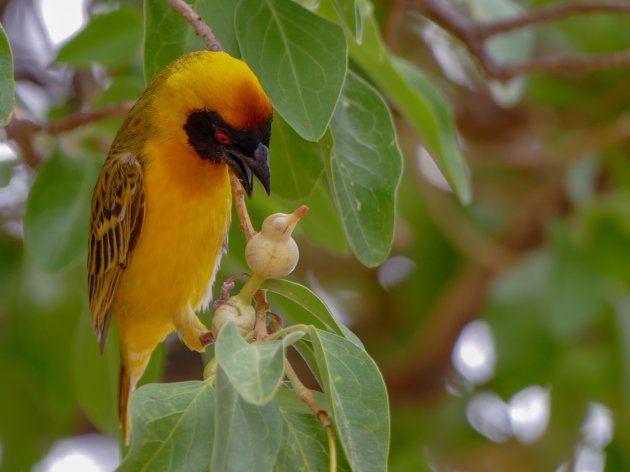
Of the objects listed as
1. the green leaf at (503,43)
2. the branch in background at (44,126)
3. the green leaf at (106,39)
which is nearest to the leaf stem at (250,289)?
the branch in background at (44,126)

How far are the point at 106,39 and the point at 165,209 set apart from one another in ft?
2.37

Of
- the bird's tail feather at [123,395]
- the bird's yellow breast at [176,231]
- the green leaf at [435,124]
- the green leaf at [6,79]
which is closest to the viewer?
the green leaf at [6,79]

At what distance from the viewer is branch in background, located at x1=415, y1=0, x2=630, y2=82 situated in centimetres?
334

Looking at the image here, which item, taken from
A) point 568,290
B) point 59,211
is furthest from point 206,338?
point 568,290

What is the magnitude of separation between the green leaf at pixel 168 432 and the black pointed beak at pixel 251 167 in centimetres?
63

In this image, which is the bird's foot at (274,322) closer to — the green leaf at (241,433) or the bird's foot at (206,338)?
the green leaf at (241,433)

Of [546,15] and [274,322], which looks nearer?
[274,322]

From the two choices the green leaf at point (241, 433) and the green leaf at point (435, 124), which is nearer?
the green leaf at point (241, 433)

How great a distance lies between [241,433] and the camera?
163 centimetres

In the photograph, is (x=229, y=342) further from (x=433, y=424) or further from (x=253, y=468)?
(x=433, y=424)

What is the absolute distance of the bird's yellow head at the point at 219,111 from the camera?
232 centimetres

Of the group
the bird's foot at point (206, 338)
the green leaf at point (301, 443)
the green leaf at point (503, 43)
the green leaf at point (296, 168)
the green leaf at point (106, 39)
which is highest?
the green leaf at point (106, 39)

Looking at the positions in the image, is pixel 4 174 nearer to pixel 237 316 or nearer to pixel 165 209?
pixel 165 209

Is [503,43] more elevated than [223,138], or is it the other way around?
[223,138]
